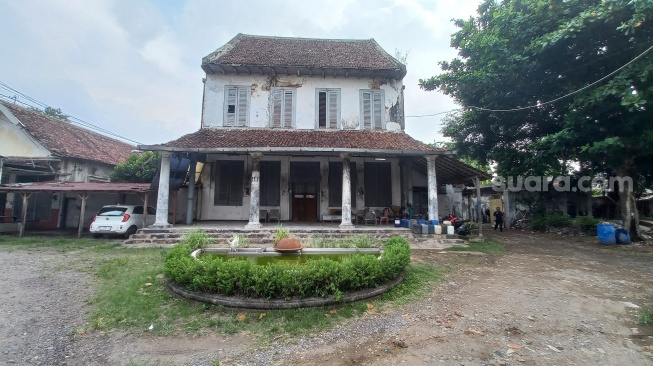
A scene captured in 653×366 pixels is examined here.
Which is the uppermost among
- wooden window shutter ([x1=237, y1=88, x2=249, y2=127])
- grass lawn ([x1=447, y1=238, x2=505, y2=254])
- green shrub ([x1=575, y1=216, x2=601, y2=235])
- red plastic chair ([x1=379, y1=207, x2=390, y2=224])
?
wooden window shutter ([x1=237, y1=88, x2=249, y2=127])

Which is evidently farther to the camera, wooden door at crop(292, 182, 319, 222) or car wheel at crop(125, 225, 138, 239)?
wooden door at crop(292, 182, 319, 222)

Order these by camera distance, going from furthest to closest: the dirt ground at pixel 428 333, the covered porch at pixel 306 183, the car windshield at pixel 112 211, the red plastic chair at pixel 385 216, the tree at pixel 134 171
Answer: the tree at pixel 134 171, the covered porch at pixel 306 183, the red plastic chair at pixel 385 216, the car windshield at pixel 112 211, the dirt ground at pixel 428 333

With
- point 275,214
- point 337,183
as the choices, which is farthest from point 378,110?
point 275,214

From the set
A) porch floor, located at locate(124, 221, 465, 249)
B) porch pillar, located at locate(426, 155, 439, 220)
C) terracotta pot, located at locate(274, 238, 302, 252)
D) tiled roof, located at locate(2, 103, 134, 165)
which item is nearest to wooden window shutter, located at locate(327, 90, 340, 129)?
porch pillar, located at locate(426, 155, 439, 220)

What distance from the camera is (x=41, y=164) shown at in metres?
15.4

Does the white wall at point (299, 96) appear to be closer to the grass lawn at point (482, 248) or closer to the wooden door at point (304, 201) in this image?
the wooden door at point (304, 201)

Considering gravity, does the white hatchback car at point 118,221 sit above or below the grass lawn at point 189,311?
above

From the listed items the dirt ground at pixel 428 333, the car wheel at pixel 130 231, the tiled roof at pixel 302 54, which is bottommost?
the dirt ground at pixel 428 333

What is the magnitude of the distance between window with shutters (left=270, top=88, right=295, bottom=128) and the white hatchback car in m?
6.77

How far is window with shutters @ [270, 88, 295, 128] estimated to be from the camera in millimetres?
14008

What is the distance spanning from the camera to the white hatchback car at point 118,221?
482 inches

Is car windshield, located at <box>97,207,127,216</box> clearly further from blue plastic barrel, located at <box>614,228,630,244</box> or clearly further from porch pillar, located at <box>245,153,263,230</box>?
blue plastic barrel, located at <box>614,228,630,244</box>

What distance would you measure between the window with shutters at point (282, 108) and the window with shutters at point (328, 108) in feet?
3.92

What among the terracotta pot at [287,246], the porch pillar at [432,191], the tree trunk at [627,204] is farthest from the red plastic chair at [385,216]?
the tree trunk at [627,204]
